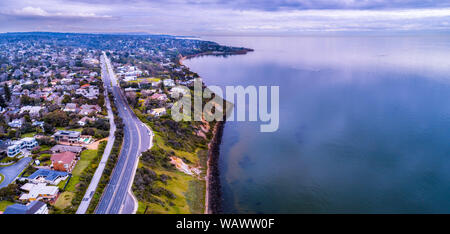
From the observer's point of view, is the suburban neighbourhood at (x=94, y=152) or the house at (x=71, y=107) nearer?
the suburban neighbourhood at (x=94, y=152)

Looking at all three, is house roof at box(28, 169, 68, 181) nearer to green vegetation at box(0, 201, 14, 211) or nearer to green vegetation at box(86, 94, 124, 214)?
green vegetation at box(0, 201, 14, 211)

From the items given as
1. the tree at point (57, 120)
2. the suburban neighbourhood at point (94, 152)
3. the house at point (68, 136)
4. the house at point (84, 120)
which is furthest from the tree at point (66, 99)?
the house at point (68, 136)

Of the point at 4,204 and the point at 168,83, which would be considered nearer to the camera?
the point at 4,204

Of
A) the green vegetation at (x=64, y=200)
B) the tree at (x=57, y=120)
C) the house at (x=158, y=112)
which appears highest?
the tree at (x=57, y=120)

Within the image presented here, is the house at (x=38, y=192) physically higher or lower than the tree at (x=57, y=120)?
lower

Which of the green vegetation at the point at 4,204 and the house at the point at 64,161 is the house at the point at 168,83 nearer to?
the house at the point at 64,161

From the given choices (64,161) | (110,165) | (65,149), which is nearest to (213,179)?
(110,165)

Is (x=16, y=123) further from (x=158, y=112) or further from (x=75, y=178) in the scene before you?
(x=158, y=112)

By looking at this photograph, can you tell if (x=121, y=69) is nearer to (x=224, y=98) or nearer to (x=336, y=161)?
(x=224, y=98)
